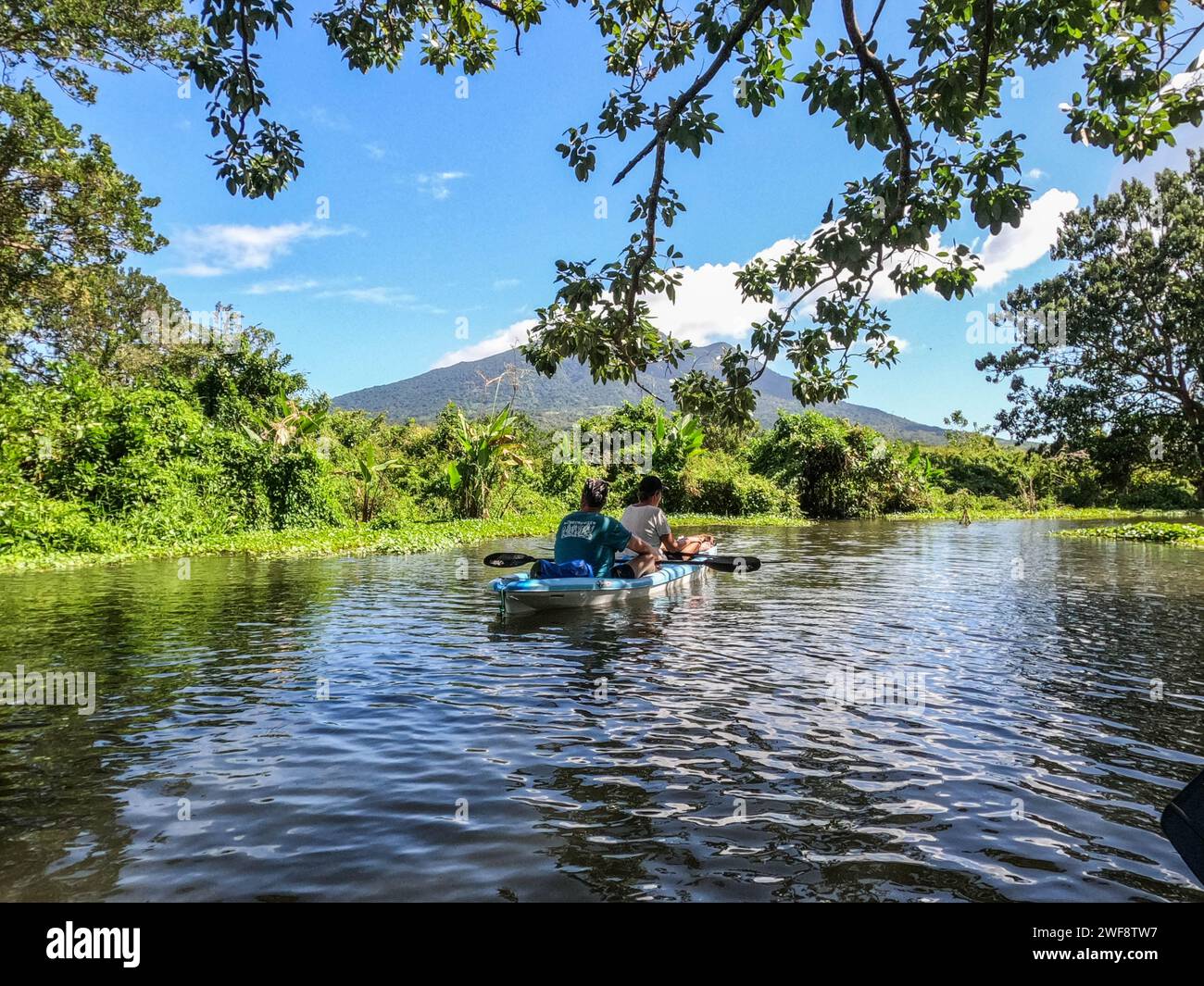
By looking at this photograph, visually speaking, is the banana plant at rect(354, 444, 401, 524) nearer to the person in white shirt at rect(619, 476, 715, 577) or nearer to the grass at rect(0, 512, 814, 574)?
the grass at rect(0, 512, 814, 574)

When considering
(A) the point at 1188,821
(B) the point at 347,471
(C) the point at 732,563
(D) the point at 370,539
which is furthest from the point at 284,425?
(A) the point at 1188,821

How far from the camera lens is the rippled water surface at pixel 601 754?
158 inches

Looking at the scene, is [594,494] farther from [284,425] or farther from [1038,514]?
[1038,514]

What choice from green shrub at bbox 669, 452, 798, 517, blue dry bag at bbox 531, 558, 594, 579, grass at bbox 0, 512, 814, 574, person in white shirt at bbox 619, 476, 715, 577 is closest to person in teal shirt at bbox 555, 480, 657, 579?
blue dry bag at bbox 531, 558, 594, 579

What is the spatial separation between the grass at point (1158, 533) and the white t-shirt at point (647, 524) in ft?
63.0

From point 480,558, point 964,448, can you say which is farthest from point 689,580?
point 964,448

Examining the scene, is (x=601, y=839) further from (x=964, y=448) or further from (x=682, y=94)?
(x=964, y=448)

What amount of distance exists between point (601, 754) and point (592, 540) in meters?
6.13

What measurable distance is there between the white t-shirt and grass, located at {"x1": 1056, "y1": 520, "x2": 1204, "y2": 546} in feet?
63.0

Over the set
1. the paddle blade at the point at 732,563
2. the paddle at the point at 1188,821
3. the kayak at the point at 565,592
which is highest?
the paddle at the point at 1188,821

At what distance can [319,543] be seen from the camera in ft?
71.1

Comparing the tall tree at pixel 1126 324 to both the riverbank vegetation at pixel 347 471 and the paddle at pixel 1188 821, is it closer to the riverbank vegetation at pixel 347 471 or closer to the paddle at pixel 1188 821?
the riverbank vegetation at pixel 347 471

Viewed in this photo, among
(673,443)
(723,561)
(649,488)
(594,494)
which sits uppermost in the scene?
(673,443)

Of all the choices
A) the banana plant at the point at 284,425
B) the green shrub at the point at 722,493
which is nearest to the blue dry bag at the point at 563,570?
the banana plant at the point at 284,425
